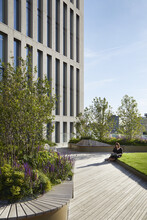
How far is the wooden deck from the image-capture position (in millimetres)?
5762

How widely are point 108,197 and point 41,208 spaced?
3268 mm

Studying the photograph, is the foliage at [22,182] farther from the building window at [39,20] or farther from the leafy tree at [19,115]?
the building window at [39,20]

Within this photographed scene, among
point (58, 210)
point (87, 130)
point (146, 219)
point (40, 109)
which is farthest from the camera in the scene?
point (87, 130)

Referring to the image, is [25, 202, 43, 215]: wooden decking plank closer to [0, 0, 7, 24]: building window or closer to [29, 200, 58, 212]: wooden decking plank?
[29, 200, 58, 212]: wooden decking plank

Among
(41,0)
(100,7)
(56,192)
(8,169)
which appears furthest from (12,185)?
(41,0)

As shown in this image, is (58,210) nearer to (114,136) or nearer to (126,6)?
(126,6)

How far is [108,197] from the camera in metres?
7.20

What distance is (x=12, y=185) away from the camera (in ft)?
16.7

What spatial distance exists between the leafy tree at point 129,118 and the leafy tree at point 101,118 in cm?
185

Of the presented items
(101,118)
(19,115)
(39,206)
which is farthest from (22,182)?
(101,118)

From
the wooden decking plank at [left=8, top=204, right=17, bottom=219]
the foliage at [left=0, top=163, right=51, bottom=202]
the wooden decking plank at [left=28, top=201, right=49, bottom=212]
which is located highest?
the foliage at [left=0, top=163, right=51, bottom=202]

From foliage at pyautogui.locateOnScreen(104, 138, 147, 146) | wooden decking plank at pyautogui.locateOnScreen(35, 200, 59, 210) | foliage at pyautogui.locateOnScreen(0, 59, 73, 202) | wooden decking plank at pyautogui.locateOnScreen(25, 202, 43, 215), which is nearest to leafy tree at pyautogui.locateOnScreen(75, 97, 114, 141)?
foliage at pyautogui.locateOnScreen(104, 138, 147, 146)

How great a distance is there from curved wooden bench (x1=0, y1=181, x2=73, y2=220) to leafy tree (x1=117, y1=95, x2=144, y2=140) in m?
19.8

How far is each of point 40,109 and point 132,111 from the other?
1870 cm
